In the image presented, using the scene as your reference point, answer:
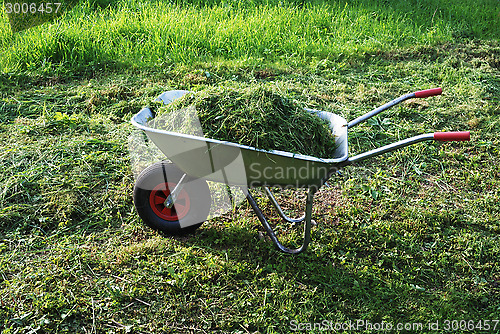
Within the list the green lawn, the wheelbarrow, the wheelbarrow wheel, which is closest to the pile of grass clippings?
the wheelbarrow

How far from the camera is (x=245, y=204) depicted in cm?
345

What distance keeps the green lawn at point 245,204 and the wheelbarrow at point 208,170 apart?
8.8 inches

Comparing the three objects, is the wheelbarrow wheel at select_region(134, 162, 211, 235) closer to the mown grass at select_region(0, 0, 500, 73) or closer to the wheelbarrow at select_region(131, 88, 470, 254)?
the wheelbarrow at select_region(131, 88, 470, 254)

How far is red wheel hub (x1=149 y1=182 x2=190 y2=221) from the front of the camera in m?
2.90

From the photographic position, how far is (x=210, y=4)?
6312mm

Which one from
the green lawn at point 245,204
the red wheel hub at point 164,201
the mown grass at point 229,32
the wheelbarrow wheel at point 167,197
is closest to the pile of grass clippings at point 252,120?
the wheelbarrow wheel at point 167,197

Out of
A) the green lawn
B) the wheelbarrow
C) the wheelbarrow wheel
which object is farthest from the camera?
the wheelbarrow wheel

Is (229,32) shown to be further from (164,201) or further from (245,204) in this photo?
(164,201)

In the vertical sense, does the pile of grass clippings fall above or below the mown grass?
above

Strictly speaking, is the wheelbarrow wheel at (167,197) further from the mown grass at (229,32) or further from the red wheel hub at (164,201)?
the mown grass at (229,32)

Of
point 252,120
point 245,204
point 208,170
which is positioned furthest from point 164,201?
point 252,120

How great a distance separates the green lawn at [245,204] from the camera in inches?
105

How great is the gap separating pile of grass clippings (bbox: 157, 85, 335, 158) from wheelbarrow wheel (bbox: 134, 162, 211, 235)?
1.11 ft

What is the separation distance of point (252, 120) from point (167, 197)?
0.78m
